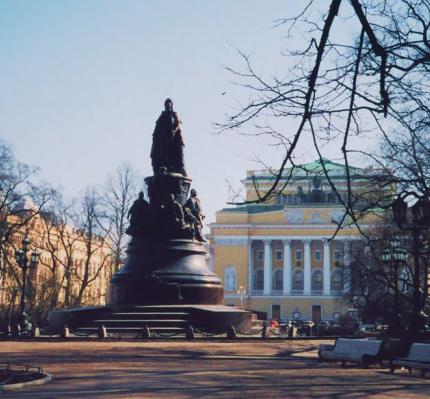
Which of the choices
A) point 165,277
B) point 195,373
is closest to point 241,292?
point 165,277

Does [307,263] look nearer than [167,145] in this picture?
No

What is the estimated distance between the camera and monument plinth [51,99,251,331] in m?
25.7

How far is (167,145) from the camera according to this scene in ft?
98.3

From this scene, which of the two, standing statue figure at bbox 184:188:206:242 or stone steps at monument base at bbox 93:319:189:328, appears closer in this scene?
stone steps at monument base at bbox 93:319:189:328

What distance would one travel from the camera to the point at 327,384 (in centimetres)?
1198

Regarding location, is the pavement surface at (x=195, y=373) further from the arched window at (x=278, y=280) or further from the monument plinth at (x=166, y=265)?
the arched window at (x=278, y=280)

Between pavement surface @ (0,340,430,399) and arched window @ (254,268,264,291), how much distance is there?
70.7 metres

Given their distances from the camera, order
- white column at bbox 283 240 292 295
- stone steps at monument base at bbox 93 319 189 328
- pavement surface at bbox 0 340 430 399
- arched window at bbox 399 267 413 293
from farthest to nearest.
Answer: white column at bbox 283 240 292 295
arched window at bbox 399 267 413 293
stone steps at monument base at bbox 93 319 189 328
pavement surface at bbox 0 340 430 399

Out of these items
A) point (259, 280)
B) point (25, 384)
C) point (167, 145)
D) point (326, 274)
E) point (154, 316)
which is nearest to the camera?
point (25, 384)

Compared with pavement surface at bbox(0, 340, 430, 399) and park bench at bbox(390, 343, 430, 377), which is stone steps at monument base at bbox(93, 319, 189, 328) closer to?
pavement surface at bbox(0, 340, 430, 399)

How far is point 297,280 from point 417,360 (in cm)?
7837

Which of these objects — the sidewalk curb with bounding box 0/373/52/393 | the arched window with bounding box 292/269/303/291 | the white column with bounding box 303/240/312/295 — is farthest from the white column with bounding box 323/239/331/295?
the sidewalk curb with bounding box 0/373/52/393

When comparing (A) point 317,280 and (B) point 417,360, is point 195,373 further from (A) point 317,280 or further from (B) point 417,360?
(A) point 317,280

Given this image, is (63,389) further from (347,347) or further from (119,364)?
(347,347)
